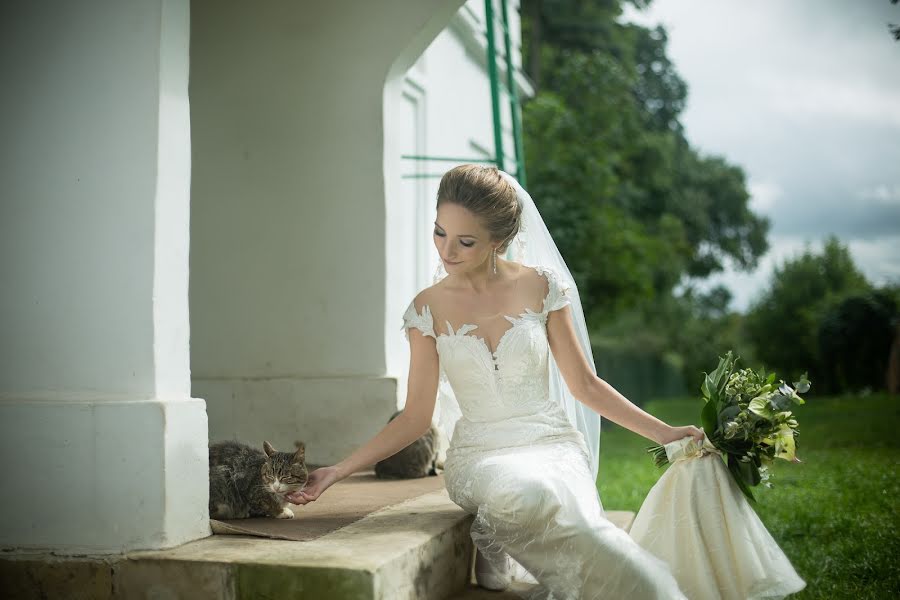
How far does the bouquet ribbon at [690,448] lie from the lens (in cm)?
330

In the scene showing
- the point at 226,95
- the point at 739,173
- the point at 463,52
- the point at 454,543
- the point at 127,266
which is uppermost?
the point at 739,173

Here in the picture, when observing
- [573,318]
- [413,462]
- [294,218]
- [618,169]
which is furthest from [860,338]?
[573,318]

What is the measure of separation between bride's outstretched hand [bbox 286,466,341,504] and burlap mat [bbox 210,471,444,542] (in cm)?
10

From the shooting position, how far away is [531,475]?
3.05 m

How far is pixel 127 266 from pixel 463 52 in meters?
6.69

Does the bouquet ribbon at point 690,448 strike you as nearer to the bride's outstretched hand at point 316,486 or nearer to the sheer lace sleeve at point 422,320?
the sheer lace sleeve at point 422,320

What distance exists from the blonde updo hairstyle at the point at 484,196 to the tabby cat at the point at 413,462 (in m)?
1.58

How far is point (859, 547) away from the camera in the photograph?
15.6 feet

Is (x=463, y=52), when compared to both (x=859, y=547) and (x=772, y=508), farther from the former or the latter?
(x=859, y=547)

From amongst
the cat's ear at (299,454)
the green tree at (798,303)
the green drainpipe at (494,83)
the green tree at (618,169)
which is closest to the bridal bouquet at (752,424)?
the cat's ear at (299,454)

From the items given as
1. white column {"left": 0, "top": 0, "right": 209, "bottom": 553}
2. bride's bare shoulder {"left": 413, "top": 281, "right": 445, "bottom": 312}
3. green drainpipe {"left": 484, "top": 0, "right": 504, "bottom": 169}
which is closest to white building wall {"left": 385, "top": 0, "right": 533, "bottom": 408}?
green drainpipe {"left": 484, "top": 0, "right": 504, "bottom": 169}

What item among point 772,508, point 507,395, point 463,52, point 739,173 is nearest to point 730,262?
point 739,173

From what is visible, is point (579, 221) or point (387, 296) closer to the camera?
point (387, 296)

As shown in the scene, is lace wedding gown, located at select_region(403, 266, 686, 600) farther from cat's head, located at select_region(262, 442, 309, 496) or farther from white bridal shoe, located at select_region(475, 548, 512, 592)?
cat's head, located at select_region(262, 442, 309, 496)
